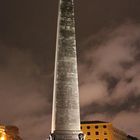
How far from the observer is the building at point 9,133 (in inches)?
3081

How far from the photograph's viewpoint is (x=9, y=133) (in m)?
81.0

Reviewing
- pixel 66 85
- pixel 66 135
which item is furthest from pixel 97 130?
pixel 66 135

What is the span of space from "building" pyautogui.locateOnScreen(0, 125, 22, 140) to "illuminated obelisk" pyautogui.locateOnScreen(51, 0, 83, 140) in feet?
157

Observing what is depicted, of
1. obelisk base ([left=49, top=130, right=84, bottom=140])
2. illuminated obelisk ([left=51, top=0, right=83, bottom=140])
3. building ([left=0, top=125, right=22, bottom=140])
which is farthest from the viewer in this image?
building ([left=0, top=125, right=22, bottom=140])

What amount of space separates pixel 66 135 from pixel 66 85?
12.5ft

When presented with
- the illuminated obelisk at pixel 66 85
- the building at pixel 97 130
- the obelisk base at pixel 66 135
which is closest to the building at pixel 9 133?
the building at pixel 97 130

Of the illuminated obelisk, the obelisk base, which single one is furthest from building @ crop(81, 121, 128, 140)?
the obelisk base

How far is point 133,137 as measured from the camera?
133 metres

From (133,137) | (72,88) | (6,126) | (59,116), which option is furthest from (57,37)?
(133,137)

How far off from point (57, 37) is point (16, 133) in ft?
178

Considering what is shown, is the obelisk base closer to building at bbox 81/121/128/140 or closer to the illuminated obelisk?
the illuminated obelisk

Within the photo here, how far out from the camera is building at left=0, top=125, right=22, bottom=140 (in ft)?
257

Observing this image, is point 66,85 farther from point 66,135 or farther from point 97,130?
point 97,130

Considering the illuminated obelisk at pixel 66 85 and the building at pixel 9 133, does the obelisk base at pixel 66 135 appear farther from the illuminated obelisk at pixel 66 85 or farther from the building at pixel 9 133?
the building at pixel 9 133
